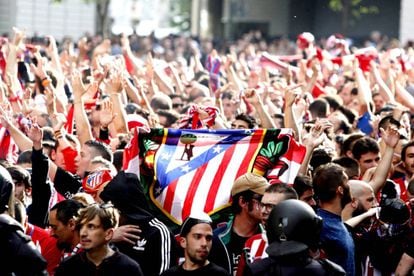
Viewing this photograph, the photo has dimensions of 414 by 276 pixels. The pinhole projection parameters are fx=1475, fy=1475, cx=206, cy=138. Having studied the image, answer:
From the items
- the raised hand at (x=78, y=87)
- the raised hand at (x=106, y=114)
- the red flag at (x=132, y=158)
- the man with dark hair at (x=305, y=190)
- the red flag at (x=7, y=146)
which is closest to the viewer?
the man with dark hair at (x=305, y=190)

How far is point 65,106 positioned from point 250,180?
5.94 meters

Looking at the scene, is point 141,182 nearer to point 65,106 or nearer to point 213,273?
point 213,273

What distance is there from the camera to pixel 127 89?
16.4 m

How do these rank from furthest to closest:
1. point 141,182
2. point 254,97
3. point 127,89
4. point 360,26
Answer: point 360,26
point 127,89
point 254,97
point 141,182

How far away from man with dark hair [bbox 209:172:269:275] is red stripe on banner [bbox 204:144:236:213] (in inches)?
16.6

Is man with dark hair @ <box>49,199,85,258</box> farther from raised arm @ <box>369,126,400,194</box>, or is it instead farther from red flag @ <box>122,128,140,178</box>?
raised arm @ <box>369,126,400,194</box>

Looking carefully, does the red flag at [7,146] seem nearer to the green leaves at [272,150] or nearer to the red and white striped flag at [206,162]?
the red and white striped flag at [206,162]

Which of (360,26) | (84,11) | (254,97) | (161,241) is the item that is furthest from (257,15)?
(161,241)

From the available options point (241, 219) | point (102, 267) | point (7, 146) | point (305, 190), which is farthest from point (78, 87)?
point (102, 267)

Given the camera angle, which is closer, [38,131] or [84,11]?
[38,131]

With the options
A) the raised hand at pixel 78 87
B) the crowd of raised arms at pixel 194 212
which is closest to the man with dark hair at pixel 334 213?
the crowd of raised arms at pixel 194 212

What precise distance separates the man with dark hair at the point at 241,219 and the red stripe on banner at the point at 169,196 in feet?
1.81

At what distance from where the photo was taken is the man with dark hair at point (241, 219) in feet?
29.8

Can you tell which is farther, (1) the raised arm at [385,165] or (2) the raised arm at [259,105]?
(2) the raised arm at [259,105]
